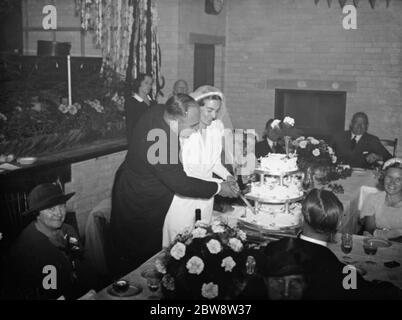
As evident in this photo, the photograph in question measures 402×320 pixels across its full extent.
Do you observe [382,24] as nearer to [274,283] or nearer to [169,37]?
[169,37]

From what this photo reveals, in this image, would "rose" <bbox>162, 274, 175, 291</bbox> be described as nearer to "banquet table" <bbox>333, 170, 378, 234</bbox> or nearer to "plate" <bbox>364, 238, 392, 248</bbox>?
"plate" <bbox>364, 238, 392, 248</bbox>

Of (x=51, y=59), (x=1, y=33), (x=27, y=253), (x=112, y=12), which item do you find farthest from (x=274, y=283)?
(x=1, y=33)

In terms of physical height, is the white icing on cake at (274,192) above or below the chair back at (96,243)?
above

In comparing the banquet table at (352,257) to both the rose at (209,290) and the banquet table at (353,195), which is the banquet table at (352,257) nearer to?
the banquet table at (353,195)

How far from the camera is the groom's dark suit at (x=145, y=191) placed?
365 centimetres

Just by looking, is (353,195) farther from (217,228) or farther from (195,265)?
(195,265)

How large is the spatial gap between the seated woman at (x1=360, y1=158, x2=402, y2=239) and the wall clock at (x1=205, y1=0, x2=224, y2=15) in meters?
4.05

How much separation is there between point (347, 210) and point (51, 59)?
134 inches

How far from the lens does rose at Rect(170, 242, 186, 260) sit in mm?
2367

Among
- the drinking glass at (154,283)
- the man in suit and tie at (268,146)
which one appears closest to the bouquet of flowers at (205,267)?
the drinking glass at (154,283)

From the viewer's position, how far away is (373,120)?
24.8 ft

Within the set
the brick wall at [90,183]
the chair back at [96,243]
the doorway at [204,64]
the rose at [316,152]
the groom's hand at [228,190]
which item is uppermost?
the doorway at [204,64]

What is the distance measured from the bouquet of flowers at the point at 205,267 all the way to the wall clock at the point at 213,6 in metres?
5.50

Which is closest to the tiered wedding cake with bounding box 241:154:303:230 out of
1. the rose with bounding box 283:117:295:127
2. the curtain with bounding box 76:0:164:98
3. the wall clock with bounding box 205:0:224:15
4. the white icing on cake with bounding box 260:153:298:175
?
the white icing on cake with bounding box 260:153:298:175
